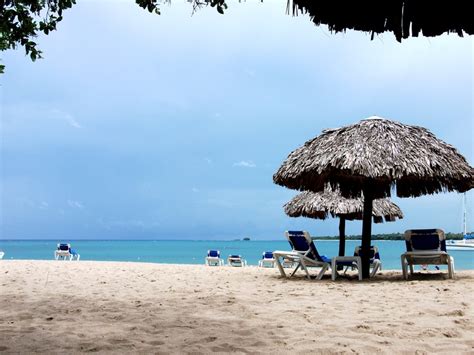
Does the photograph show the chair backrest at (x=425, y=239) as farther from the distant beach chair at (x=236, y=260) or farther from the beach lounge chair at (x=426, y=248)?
the distant beach chair at (x=236, y=260)

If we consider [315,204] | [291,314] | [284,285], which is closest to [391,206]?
[315,204]

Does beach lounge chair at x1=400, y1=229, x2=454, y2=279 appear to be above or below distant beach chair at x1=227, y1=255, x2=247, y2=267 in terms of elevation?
above

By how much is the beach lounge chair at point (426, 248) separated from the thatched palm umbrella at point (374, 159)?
2.42 feet

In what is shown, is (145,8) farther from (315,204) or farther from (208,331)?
(315,204)

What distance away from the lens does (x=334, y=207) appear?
489 inches

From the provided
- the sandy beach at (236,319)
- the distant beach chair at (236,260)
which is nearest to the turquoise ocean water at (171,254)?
the distant beach chair at (236,260)

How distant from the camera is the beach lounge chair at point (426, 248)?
8000mm

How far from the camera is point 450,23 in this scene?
2797 mm

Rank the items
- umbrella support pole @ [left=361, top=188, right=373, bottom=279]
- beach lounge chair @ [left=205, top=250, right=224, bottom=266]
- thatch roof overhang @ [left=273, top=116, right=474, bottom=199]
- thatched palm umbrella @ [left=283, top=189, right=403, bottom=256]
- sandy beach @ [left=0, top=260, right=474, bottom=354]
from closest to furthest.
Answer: sandy beach @ [left=0, top=260, right=474, bottom=354], thatch roof overhang @ [left=273, top=116, right=474, bottom=199], umbrella support pole @ [left=361, top=188, right=373, bottom=279], thatched palm umbrella @ [left=283, top=189, right=403, bottom=256], beach lounge chair @ [left=205, top=250, right=224, bottom=266]

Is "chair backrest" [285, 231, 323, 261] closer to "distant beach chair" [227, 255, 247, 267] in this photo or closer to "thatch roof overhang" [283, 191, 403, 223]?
"thatch roof overhang" [283, 191, 403, 223]

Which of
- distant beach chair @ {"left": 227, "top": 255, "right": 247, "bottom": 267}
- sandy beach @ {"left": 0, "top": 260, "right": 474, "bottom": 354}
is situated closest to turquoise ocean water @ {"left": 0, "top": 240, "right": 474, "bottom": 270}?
distant beach chair @ {"left": 227, "top": 255, "right": 247, "bottom": 267}

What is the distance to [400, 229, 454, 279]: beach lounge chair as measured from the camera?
8.00 m

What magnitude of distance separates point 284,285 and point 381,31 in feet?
16.1

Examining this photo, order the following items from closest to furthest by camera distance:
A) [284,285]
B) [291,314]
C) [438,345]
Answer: [438,345], [291,314], [284,285]
